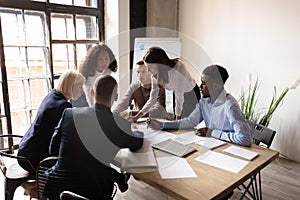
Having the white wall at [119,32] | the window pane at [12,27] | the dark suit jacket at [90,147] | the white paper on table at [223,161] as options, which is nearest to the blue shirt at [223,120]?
the white paper on table at [223,161]

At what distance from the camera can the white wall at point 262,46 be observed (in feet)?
10.9

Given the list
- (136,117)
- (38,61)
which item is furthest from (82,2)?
(136,117)

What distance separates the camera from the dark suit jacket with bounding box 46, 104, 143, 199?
148 cm

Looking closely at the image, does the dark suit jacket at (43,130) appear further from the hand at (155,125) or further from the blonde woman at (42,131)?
the hand at (155,125)

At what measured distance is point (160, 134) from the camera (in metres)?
2.05

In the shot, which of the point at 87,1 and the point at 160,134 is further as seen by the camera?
the point at 87,1

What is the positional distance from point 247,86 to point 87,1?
2.65 meters

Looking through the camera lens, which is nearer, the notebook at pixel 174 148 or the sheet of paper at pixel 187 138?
the notebook at pixel 174 148

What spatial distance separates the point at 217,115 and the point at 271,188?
4.38ft

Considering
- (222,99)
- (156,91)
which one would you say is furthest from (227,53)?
(222,99)

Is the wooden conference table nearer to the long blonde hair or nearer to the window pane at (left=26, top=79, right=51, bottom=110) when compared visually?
the long blonde hair

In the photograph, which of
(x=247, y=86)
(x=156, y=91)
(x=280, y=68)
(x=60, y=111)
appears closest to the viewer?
(x=60, y=111)

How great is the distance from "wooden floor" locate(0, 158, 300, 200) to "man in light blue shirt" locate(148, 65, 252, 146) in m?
0.85

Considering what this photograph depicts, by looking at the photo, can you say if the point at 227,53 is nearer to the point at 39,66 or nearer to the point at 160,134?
the point at 160,134
